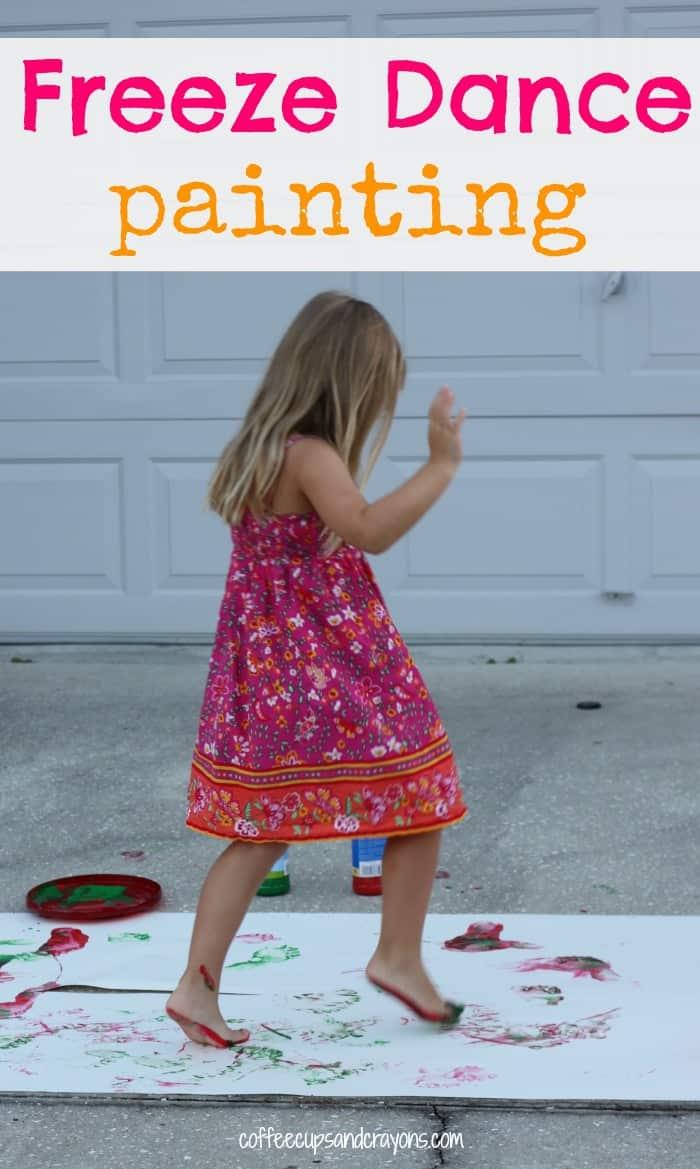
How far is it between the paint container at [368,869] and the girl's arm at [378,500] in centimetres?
112

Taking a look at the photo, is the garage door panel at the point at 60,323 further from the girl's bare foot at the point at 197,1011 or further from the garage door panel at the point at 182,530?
the girl's bare foot at the point at 197,1011

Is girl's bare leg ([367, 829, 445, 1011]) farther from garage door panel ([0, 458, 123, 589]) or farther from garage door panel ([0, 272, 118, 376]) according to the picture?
garage door panel ([0, 272, 118, 376])

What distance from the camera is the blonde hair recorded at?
9.08ft

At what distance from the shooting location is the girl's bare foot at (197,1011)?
2764mm

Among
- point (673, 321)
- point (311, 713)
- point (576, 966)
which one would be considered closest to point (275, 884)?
point (576, 966)

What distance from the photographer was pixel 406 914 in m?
2.83

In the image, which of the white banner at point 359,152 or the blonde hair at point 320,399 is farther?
the white banner at point 359,152

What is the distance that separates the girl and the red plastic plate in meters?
0.71

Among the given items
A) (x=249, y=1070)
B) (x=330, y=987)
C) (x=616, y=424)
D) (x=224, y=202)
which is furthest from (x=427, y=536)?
(x=249, y=1070)

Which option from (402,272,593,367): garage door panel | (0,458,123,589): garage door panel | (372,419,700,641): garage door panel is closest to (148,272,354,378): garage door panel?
(402,272,593,367): garage door panel

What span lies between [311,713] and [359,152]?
352 centimetres

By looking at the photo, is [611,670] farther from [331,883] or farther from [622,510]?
[331,883]
